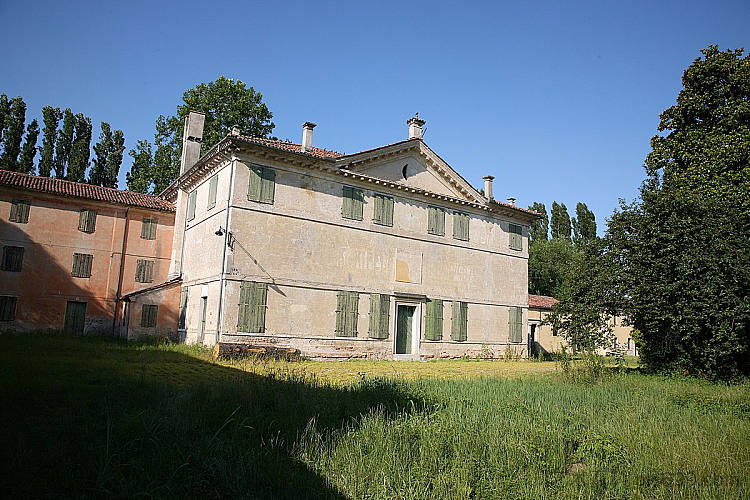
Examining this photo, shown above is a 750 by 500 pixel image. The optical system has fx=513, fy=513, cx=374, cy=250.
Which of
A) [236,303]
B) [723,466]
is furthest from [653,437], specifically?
[236,303]

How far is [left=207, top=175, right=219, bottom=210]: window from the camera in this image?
19.2 meters

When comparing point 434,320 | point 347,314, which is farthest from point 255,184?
point 434,320

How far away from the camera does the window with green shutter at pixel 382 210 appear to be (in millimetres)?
20812

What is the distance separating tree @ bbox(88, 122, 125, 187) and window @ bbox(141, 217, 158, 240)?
15.1 meters

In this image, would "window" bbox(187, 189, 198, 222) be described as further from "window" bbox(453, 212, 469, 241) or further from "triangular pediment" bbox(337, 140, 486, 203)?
"window" bbox(453, 212, 469, 241)

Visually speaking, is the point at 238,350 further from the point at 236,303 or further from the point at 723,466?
the point at 723,466

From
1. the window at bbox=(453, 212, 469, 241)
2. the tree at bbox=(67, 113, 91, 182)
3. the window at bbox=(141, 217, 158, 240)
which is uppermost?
the tree at bbox=(67, 113, 91, 182)

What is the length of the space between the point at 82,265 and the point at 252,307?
10.2 m

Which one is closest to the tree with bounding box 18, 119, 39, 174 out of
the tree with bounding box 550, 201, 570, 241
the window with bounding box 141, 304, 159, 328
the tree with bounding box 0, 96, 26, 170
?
the tree with bounding box 0, 96, 26, 170

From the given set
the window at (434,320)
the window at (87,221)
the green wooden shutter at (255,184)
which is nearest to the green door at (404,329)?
the window at (434,320)

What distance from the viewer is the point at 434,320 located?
22.0 metres

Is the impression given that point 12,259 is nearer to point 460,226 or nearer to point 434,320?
point 434,320

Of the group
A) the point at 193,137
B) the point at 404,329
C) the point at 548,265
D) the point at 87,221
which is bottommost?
the point at 404,329

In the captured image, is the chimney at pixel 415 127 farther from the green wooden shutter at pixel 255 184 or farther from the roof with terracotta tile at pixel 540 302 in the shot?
the roof with terracotta tile at pixel 540 302
